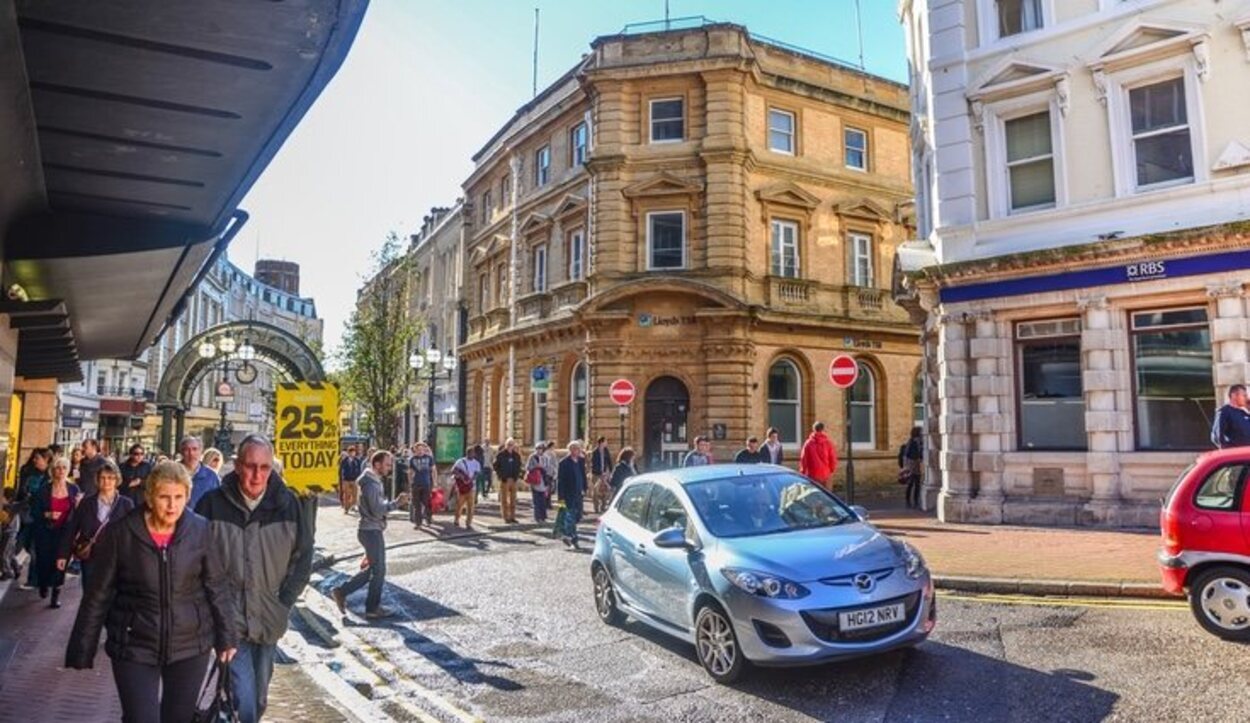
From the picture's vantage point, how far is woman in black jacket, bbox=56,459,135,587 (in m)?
8.37

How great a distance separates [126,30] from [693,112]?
22.5m

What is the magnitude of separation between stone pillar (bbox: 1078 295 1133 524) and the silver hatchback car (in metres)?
8.52

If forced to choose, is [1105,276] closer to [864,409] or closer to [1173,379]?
[1173,379]

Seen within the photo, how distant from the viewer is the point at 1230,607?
678 centimetres

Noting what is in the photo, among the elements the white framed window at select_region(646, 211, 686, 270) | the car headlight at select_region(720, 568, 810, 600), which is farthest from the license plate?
the white framed window at select_region(646, 211, 686, 270)

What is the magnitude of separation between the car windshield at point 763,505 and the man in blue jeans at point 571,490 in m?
7.30

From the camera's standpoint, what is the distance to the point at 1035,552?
11023 mm

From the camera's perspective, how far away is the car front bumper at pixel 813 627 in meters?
5.87

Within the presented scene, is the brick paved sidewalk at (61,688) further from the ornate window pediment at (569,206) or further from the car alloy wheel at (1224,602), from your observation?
the ornate window pediment at (569,206)

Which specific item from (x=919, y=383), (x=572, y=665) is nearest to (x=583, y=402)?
(x=919, y=383)

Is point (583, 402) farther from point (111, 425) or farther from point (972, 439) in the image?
point (111, 425)

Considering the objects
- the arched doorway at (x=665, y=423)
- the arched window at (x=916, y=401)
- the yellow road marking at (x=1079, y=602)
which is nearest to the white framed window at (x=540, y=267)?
the arched doorway at (x=665, y=423)

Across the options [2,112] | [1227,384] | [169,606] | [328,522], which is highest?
[2,112]

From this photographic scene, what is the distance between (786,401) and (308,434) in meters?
17.1
